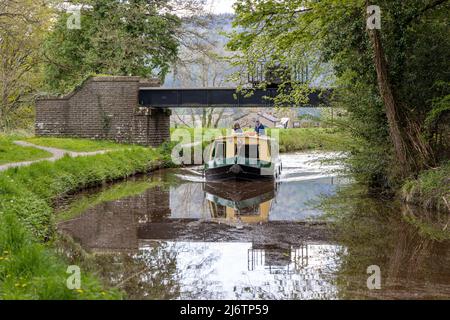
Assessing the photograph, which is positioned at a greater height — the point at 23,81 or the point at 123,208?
the point at 23,81

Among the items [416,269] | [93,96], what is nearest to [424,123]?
[416,269]

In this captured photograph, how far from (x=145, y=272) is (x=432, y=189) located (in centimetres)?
718

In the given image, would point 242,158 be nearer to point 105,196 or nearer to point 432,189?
point 105,196

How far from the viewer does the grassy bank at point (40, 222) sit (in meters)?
5.44

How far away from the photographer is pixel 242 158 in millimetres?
19844

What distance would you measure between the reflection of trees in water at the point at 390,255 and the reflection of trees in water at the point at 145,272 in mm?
1997

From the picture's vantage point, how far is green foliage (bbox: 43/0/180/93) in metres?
31.3

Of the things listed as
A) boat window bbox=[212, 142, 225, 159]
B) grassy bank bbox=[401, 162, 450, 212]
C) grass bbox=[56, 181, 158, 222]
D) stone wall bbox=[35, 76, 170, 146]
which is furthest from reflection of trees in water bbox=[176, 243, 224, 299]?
stone wall bbox=[35, 76, 170, 146]

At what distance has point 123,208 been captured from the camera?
13.5 meters

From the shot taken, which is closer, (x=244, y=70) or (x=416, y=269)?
(x=416, y=269)

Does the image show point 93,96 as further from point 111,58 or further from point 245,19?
point 245,19

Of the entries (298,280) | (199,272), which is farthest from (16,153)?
(298,280)

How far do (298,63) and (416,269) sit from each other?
29.3ft

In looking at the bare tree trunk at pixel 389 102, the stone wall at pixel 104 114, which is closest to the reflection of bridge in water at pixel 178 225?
the bare tree trunk at pixel 389 102
